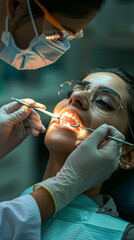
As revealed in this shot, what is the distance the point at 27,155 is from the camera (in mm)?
2914

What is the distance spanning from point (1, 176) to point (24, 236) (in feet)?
5.40

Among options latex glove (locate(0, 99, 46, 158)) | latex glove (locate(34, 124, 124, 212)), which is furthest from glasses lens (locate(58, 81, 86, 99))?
latex glove (locate(34, 124, 124, 212))

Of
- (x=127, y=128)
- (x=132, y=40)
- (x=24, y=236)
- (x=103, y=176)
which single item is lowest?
(x=24, y=236)

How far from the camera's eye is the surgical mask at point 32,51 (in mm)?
1240

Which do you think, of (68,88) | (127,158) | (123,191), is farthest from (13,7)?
(123,191)

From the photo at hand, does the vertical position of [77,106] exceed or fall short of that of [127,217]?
it exceeds it

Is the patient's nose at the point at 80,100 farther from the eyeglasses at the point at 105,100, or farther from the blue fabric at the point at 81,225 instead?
the blue fabric at the point at 81,225

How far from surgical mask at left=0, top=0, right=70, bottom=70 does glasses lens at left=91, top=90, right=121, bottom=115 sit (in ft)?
1.21

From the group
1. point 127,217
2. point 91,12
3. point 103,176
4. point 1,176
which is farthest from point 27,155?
point 91,12

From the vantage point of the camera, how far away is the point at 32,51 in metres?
1.31

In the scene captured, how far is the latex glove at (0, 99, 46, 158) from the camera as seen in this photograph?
68.2 inches

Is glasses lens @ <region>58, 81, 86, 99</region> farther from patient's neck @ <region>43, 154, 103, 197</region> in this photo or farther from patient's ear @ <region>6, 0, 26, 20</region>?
patient's ear @ <region>6, 0, 26, 20</region>

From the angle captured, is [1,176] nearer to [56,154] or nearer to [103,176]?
[56,154]

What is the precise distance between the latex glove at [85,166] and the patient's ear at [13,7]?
0.73 m
